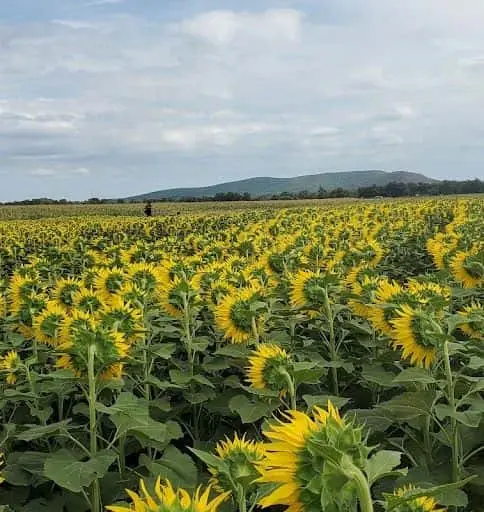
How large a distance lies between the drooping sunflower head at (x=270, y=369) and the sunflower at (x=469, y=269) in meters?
2.35

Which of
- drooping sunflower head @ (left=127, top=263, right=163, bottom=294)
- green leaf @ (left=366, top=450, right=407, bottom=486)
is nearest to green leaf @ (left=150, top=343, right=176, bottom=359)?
drooping sunflower head @ (left=127, top=263, right=163, bottom=294)

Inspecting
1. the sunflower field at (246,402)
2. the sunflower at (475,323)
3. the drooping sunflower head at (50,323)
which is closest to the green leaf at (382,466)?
the sunflower field at (246,402)

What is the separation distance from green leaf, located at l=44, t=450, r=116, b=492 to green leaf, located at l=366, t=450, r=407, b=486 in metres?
1.35

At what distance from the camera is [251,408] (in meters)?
2.79

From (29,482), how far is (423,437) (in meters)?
1.57

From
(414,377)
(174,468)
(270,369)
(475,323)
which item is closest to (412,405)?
(414,377)

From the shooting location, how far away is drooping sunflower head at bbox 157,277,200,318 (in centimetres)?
399

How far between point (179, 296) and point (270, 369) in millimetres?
1542

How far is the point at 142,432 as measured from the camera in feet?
8.10

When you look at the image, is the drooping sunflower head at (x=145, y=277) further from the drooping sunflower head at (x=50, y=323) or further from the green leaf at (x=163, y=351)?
the green leaf at (x=163, y=351)

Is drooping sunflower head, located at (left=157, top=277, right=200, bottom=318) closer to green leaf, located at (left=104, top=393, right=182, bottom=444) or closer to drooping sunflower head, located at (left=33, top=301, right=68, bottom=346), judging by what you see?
drooping sunflower head, located at (left=33, top=301, right=68, bottom=346)

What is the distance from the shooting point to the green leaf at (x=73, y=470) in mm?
2287

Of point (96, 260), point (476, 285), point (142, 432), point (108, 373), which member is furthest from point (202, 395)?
point (96, 260)

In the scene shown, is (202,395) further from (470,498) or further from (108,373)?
(470,498)
